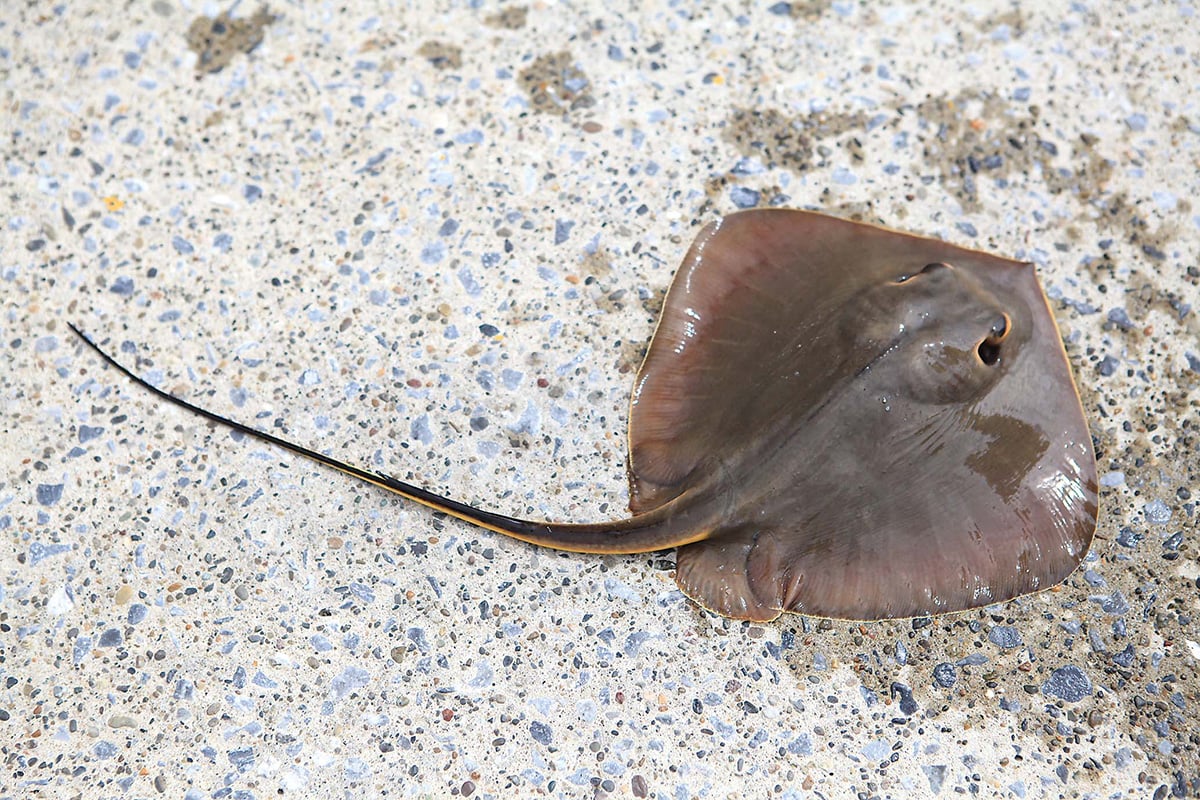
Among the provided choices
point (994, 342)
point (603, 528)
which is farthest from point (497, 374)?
point (994, 342)

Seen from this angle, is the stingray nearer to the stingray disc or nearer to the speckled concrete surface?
the stingray disc

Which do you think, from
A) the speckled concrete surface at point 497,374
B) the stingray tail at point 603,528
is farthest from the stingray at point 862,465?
the speckled concrete surface at point 497,374


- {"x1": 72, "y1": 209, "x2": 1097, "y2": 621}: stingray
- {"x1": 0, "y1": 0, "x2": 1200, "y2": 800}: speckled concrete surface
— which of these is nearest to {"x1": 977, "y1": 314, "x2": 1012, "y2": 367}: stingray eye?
{"x1": 72, "y1": 209, "x2": 1097, "y2": 621}: stingray

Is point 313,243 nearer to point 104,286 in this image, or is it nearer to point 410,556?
point 104,286

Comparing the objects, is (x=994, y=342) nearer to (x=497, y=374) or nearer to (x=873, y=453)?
(x=873, y=453)

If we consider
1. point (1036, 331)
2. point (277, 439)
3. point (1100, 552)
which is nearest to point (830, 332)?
point (1036, 331)
